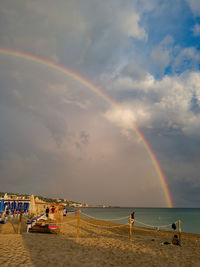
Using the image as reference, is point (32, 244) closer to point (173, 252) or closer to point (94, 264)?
point (94, 264)

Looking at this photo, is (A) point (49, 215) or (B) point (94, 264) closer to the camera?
(B) point (94, 264)

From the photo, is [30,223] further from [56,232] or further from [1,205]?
[1,205]

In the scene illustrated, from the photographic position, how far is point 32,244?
34.5 feet

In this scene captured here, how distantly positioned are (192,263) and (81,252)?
557 cm

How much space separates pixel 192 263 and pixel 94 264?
5041 millimetres

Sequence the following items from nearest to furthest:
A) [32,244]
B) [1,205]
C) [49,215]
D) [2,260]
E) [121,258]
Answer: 1. [2,260]
2. [121,258]
3. [32,244]
4. [1,205]
5. [49,215]

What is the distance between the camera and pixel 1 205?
19672 millimetres

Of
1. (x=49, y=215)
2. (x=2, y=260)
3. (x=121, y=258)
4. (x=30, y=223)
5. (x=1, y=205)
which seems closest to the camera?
(x=2, y=260)

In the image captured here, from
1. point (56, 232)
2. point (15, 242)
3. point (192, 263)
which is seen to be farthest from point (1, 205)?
point (192, 263)

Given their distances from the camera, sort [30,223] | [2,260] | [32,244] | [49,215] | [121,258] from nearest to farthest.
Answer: [2,260] → [121,258] → [32,244] → [30,223] → [49,215]

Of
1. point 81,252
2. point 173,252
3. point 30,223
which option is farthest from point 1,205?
point 173,252

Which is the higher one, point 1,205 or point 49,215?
point 1,205

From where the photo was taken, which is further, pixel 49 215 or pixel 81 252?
pixel 49 215

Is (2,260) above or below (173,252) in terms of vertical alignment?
above
